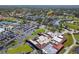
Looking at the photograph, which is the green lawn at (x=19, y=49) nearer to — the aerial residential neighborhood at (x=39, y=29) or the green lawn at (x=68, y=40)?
the aerial residential neighborhood at (x=39, y=29)

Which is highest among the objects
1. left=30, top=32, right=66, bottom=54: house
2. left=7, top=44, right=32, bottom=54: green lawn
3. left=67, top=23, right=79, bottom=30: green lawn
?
left=67, top=23, right=79, bottom=30: green lawn

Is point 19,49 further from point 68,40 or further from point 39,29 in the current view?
point 68,40

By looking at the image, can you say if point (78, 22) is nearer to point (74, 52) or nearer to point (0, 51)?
point (74, 52)

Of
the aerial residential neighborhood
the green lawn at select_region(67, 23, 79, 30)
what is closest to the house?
the aerial residential neighborhood

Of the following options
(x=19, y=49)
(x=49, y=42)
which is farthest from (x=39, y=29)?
(x=19, y=49)

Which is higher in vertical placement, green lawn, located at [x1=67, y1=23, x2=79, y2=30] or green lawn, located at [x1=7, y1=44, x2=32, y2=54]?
green lawn, located at [x1=67, y1=23, x2=79, y2=30]

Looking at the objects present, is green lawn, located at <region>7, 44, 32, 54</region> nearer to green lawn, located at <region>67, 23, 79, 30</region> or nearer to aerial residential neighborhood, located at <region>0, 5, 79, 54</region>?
aerial residential neighborhood, located at <region>0, 5, 79, 54</region>

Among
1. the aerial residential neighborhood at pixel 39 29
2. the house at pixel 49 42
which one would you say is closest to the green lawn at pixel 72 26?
the aerial residential neighborhood at pixel 39 29
